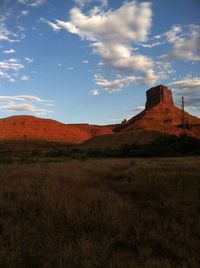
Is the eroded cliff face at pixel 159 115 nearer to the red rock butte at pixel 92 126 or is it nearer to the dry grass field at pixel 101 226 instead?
the red rock butte at pixel 92 126

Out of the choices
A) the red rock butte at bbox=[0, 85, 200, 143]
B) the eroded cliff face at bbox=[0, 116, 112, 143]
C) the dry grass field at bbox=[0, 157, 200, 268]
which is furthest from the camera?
the eroded cliff face at bbox=[0, 116, 112, 143]

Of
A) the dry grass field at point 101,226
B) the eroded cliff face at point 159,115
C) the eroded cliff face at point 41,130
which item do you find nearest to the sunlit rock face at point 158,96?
the eroded cliff face at point 159,115

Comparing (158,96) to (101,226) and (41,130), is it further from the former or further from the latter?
(101,226)

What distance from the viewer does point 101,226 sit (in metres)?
6.71

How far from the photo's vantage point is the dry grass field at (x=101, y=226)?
210 inches

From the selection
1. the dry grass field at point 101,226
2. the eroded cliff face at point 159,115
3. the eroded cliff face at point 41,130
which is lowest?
the dry grass field at point 101,226

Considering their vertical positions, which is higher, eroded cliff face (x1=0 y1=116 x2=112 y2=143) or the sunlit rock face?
the sunlit rock face

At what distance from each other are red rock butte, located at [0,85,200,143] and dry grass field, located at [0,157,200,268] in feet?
324

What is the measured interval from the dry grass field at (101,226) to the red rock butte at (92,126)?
98869 millimetres

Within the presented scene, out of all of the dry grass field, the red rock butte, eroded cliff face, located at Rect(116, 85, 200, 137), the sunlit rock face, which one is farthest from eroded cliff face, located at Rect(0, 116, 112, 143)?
the dry grass field

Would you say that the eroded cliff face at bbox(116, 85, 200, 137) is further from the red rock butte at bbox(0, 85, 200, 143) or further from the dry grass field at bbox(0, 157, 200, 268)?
the dry grass field at bbox(0, 157, 200, 268)

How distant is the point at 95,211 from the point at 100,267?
2.34 metres

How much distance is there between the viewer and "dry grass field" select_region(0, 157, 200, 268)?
5.34m

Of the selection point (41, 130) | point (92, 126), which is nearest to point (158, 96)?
point (92, 126)
